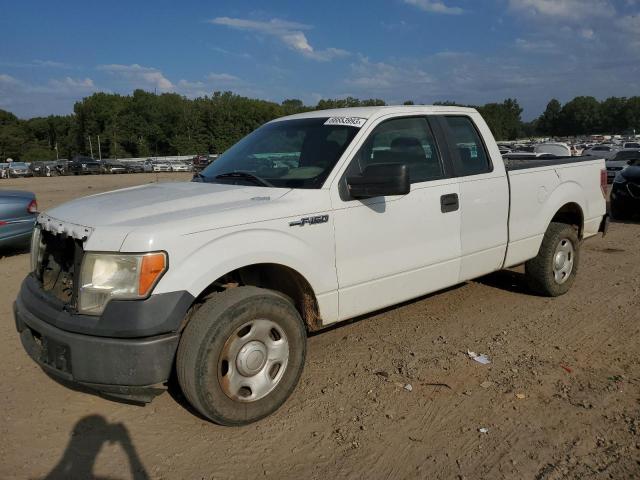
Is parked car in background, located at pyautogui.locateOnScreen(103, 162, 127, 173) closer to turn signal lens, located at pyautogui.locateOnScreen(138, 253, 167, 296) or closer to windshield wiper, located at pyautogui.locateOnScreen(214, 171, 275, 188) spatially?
windshield wiper, located at pyautogui.locateOnScreen(214, 171, 275, 188)

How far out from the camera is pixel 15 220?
7.71 metres


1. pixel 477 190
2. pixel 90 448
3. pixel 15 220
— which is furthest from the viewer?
pixel 15 220

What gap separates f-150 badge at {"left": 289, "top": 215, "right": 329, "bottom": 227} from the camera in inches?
134

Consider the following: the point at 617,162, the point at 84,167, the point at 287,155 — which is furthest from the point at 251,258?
the point at 84,167

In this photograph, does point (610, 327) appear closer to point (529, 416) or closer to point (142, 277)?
point (529, 416)

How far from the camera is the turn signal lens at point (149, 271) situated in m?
2.83

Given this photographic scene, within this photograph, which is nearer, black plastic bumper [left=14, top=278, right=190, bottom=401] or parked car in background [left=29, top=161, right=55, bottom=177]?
black plastic bumper [left=14, top=278, right=190, bottom=401]

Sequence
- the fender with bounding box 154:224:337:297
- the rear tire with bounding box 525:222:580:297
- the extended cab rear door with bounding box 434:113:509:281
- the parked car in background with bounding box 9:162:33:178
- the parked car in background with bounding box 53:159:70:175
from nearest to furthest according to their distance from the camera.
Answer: the fender with bounding box 154:224:337:297 < the extended cab rear door with bounding box 434:113:509:281 < the rear tire with bounding box 525:222:580:297 < the parked car in background with bounding box 9:162:33:178 < the parked car in background with bounding box 53:159:70:175

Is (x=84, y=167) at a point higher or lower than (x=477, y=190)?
higher

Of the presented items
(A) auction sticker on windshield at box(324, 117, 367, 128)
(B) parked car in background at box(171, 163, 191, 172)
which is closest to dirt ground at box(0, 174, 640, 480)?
(A) auction sticker on windshield at box(324, 117, 367, 128)

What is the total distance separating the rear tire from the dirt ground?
0.62 meters

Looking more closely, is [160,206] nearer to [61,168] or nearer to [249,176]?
[249,176]

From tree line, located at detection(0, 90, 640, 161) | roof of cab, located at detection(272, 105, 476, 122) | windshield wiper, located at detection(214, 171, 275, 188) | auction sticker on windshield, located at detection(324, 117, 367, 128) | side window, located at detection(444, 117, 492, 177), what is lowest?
windshield wiper, located at detection(214, 171, 275, 188)

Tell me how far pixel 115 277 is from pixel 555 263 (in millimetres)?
4335
